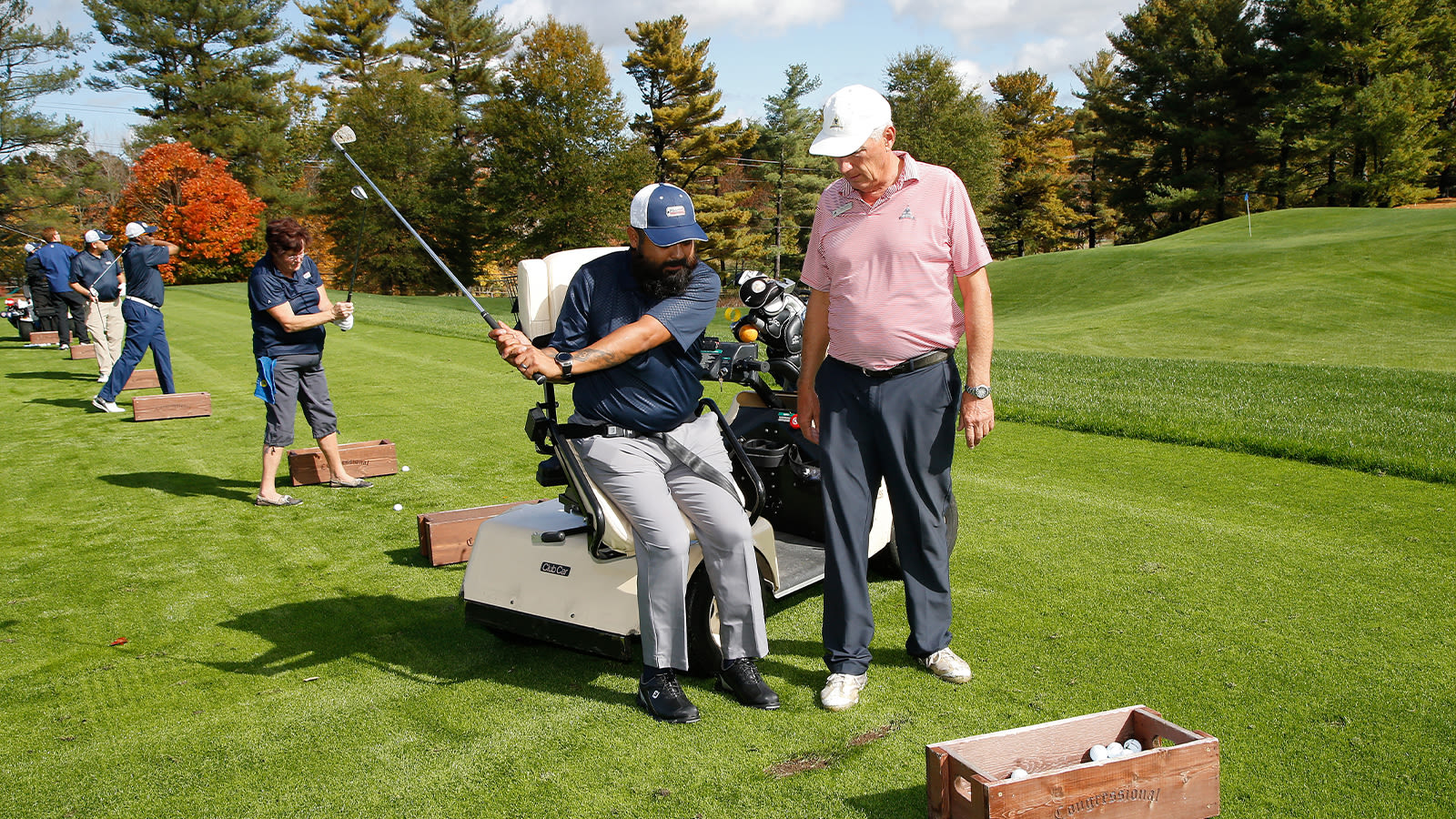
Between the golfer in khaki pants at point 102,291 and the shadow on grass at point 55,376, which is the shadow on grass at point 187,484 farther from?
the shadow on grass at point 55,376

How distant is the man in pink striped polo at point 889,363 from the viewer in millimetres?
3395

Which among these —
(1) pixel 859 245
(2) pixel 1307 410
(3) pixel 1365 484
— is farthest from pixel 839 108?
(2) pixel 1307 410

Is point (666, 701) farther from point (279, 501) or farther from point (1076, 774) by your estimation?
point (279, 501)

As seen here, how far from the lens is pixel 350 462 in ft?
→ 23.8

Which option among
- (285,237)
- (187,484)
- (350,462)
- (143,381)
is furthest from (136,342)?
(285,237)

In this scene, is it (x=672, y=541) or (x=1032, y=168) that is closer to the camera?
(x=672, y=541)

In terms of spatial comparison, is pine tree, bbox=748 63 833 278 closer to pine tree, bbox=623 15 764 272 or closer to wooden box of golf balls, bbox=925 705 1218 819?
pine tree, bbox=623 15 764 272

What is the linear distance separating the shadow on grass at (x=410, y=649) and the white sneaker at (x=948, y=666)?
1129 mm

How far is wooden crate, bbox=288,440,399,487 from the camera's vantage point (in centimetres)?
714

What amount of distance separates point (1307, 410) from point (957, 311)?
21.9 feet

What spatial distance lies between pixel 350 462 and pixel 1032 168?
5964 cm

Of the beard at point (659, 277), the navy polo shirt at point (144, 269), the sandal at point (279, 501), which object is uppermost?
the navy polo shirt at point (144, 269)

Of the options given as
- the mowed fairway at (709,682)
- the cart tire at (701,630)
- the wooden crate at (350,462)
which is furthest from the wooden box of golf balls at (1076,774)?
the wooden crate at (350,462)

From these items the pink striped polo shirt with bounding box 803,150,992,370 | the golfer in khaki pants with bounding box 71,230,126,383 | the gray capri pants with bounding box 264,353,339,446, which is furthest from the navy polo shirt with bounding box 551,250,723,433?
the golfer in khaki pants with bounding box 71,230,126,383
